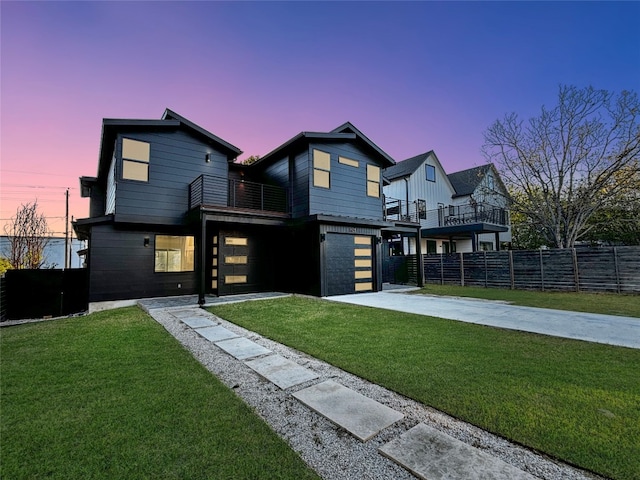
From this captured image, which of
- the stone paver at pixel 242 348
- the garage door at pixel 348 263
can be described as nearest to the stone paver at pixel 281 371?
the stone paver at pixel 242 348

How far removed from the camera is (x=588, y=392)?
2.80 meters

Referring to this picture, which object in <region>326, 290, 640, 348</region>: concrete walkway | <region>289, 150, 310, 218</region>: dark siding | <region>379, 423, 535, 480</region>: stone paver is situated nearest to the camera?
<region>379, 423, 535, 480</region>: stone paver

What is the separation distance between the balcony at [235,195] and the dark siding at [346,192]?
4.69ft

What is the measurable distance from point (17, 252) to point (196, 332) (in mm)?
13062

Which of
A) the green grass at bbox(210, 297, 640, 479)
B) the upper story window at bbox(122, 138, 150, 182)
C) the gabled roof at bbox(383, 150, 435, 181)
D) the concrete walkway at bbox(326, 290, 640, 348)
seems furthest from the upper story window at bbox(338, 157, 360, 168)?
the gabled roof at bbox(383, 150, 435, 181)

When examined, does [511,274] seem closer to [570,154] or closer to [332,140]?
[570,154]

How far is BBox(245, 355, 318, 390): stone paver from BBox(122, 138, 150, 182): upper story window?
27.1ft

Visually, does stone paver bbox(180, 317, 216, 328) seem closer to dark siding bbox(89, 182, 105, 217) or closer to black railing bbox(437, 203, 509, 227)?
dark siding bbox(89, 182, 105, 217)

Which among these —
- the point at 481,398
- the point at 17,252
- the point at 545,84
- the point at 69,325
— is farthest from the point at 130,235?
the point at 545,84

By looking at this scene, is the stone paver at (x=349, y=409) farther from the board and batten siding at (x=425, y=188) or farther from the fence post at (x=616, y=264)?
the board and batten siding at (x=425, y=188)

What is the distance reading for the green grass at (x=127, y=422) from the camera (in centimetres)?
185

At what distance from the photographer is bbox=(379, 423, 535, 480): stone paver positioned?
1.77 meters

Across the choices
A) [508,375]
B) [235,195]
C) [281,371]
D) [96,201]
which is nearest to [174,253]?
[235,195]

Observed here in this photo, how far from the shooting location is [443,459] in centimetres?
192
